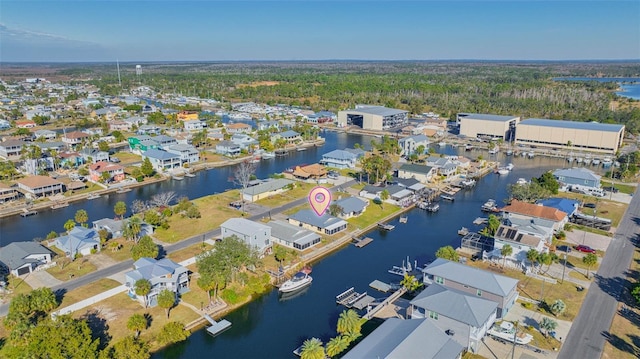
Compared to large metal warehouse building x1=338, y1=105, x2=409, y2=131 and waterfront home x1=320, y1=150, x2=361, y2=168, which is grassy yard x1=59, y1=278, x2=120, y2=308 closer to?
waterfront home x1=320, y1=150, x2=361, y2=168

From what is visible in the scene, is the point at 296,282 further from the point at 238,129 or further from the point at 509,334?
the point at 238,129

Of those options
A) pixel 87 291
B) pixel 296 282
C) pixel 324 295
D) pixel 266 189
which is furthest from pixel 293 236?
pixel 87 291

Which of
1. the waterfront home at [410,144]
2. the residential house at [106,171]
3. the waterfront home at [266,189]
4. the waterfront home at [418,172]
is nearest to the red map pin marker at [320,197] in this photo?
the waterfront home at [266,189]

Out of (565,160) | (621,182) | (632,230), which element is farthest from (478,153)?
(632,230)

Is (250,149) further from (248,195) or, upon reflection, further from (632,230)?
(632,230)

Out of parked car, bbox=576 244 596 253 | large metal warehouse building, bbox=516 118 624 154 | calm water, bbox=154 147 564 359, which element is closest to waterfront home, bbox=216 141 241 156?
calm water, bbox=154 147 564 359

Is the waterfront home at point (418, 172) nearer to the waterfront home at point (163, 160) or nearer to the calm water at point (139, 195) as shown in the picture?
the calm water at point (139, 195)

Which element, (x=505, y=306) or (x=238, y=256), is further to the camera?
(x=238, y=256)
